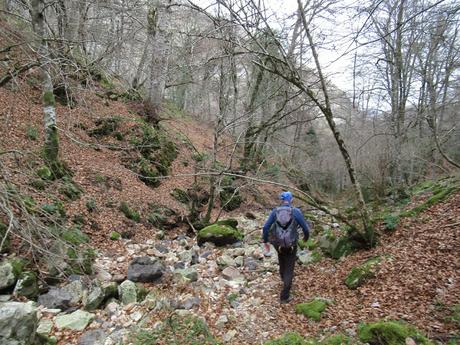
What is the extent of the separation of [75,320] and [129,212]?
4.29 m

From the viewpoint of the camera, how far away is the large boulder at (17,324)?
11.0ft

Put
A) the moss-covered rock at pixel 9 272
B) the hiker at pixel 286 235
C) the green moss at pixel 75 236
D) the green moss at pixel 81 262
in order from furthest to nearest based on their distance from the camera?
the green moss at pixel 75 236 < the green moss at pixel 81 262 < the hiker at pixel 286 235 < the moss-covered rock at pixel 9 272

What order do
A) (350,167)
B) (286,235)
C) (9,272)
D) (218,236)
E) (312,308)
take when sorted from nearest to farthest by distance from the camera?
(312,308) → (9,272) → (286,235) → (350,167) → (218,236)

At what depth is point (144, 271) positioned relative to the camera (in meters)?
5.57

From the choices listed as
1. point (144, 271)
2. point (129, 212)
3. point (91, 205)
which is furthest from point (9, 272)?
point (129, 212)

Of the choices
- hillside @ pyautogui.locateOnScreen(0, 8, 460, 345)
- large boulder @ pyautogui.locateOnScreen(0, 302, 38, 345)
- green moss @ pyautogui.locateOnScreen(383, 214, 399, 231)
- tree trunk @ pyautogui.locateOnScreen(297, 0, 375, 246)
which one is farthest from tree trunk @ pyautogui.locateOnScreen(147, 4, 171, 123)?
large boulder @ pyautogui.locateOnScreen(0, 302, 38, 345)

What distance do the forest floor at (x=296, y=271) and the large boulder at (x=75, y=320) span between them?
0.43 ft

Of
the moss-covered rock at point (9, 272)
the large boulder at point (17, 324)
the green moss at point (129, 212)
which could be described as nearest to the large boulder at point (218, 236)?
the green moss at point (129, 212)

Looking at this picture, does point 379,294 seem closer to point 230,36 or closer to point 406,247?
point 406,247

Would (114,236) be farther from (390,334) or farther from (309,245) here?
(390,334)

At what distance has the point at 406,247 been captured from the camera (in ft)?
17.5

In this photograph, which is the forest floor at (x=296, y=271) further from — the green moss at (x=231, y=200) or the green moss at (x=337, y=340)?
the green moss at (x=231, y=200)

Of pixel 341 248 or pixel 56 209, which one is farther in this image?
pixel 56 209

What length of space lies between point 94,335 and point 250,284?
2738mm
